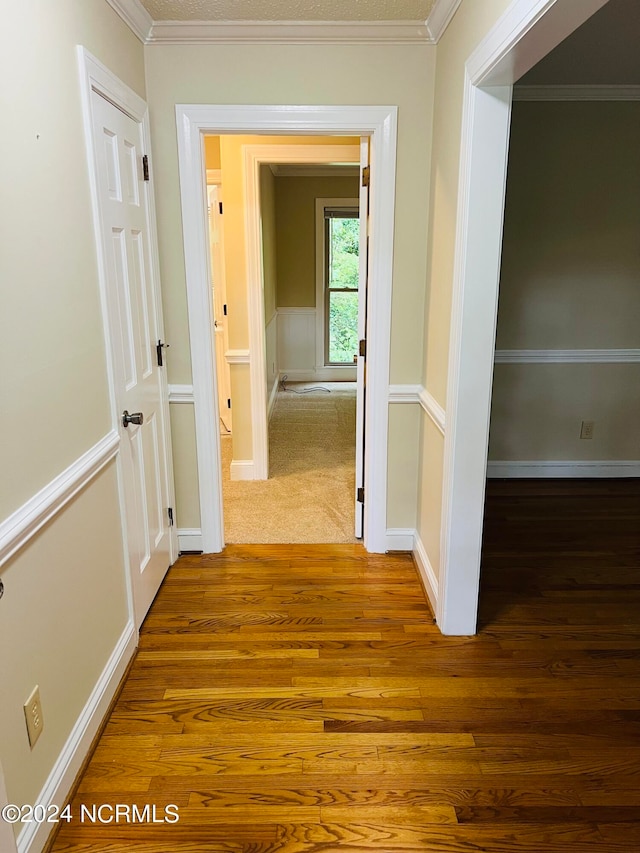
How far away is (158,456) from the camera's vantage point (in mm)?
2732

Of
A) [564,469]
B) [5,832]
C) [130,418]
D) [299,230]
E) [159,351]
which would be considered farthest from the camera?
[299,230]

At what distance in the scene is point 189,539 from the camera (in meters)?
3.09

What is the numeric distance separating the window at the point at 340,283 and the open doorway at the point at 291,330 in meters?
0.01

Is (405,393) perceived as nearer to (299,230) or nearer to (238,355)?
(238,355)

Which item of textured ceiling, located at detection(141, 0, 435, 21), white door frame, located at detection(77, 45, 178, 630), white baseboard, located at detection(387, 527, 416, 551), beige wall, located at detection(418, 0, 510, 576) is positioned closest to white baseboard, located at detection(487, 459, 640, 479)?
white baseboard, located at detection(387, 527, 416, 551)

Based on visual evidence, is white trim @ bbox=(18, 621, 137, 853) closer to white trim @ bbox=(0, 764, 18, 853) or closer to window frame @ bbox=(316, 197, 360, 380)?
white trim @ bbox=(0, 764, 18, 853)

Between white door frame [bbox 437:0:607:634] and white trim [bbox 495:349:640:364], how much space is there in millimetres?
1807

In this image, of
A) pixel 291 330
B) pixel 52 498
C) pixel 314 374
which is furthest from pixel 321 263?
pixel 52 498

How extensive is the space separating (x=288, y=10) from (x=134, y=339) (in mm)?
1429

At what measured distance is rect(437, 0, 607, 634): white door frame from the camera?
1.83 metres

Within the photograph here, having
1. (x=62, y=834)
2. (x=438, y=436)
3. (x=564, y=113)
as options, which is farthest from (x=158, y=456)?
(x=564, y=113)

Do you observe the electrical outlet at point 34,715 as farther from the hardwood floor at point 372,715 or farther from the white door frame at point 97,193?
the white door frame at point 97,193

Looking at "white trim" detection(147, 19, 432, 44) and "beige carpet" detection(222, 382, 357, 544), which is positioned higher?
"white trim" detection(147, 19, 432, 44)

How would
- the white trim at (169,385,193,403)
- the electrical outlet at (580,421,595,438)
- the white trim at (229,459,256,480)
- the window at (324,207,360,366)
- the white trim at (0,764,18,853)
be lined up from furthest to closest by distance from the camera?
the window at (324,207,360,366) < the white trim at (229,459,256,480) < the electrical outlet at (580,421,595,438) < the white trim at (169,385,193,403) < the white trim at (0,764,18,853)
